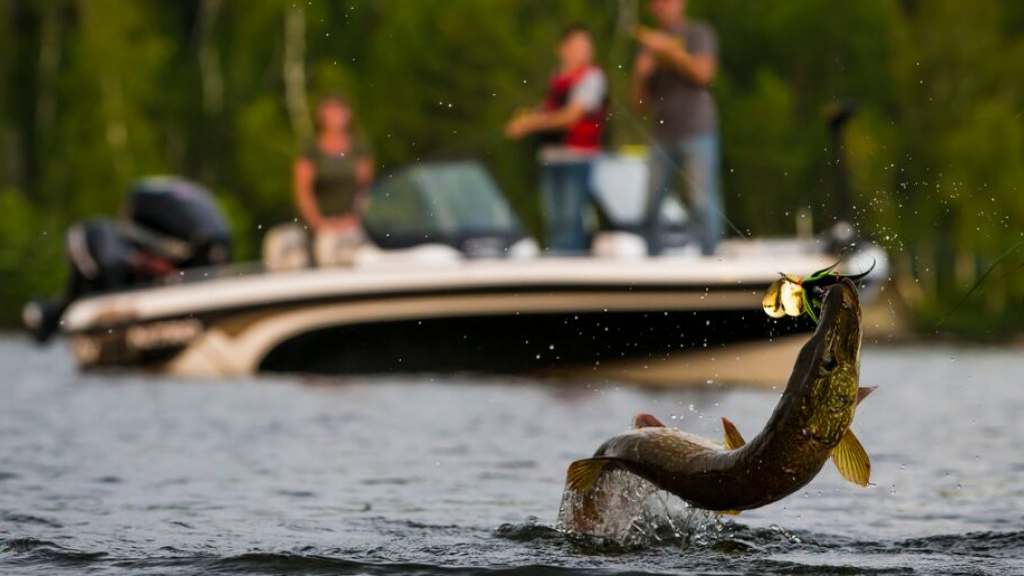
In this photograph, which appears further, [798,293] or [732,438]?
[732,438]

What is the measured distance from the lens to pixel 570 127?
1567cm

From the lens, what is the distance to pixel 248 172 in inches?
1766

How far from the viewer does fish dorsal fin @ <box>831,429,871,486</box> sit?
640 centimetres

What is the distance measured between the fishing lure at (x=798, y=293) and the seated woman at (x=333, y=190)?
10.9 meters

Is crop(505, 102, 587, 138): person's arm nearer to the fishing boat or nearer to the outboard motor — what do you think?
the fishing boat

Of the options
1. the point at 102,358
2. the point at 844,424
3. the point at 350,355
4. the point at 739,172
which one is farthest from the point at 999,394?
the point at 739,172

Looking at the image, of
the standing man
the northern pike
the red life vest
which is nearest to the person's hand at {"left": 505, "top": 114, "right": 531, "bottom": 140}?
the red life vest

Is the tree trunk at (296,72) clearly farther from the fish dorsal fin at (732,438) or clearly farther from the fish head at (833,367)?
the fish head at (833,367)

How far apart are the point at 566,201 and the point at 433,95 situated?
2760 centimetres

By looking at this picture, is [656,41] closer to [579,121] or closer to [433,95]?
[579,121]

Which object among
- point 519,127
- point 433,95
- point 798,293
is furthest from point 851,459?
point 433,95

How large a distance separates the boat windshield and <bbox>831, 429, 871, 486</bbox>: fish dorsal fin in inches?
427

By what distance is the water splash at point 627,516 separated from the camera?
25.4 feet

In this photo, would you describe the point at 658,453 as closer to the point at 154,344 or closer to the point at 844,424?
the point at 844,424
